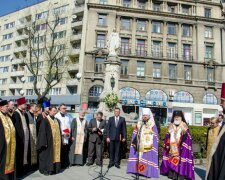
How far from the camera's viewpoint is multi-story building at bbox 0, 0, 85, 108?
4984 cm

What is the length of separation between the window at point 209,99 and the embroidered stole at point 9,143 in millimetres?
41640

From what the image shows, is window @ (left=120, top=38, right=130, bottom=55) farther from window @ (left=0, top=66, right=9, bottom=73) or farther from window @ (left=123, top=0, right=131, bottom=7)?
window @ (left=0, top=66, right=9, bottom=73)

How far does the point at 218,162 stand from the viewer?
427cm

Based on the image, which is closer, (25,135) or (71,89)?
(25,135)

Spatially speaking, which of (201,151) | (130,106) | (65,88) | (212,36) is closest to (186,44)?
(212,36)

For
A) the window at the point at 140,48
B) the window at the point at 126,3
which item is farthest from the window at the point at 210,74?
the window at the point at 126,3

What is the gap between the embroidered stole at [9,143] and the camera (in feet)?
24.2

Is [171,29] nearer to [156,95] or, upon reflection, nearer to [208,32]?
[208,32]

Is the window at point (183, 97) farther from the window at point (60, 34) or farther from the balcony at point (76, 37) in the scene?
the window at point (60, 34)

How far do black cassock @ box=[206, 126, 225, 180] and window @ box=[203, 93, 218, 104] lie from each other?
43.2m

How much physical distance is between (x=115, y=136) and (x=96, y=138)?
102cm

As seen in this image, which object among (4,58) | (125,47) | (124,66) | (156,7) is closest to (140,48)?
(125,47)

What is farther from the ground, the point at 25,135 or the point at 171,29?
the point at 171,29

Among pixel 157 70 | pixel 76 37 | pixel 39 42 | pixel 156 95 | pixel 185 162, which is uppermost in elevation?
pixel 39 42
